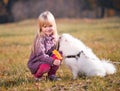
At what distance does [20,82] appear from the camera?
6.64 metres

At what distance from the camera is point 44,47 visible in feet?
21.8

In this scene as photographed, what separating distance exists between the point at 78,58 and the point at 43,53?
0.68 m

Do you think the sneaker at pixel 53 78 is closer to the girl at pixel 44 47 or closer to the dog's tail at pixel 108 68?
the girl at pixel 44 47

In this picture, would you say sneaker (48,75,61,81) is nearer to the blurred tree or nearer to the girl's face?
the girl's face

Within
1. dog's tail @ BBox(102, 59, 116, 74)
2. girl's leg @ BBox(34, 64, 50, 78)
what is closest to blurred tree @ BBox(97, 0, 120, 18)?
dog's tail @ BBox(102, 59, 116, 74)

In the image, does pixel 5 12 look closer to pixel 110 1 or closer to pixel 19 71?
pixel 110 1

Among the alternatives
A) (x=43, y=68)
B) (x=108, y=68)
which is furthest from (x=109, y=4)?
(x=43, y=68)

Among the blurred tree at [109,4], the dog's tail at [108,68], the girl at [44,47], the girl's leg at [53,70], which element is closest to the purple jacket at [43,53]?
the girl at [44,47]

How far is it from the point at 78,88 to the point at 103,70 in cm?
103

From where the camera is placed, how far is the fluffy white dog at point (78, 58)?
→ 6.43 m

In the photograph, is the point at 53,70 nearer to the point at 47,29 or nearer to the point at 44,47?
the point at 44,47

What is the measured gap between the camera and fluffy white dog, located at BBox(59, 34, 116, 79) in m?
6.43

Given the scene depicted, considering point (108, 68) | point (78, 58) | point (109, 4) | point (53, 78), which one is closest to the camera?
point (78, 58)

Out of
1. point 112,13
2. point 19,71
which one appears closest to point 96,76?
point 19,71
